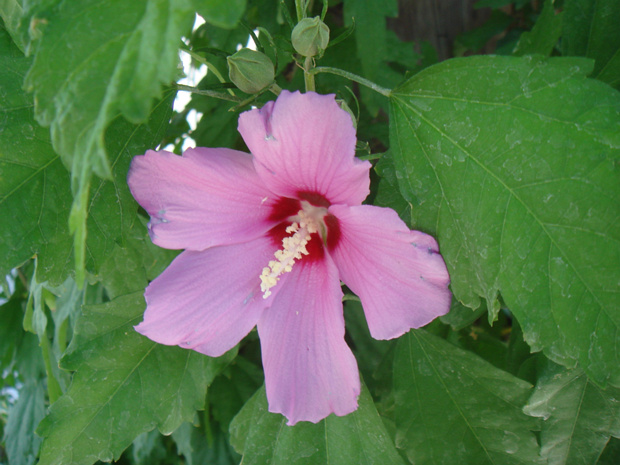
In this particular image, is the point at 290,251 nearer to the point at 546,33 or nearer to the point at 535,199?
the point at 535,199

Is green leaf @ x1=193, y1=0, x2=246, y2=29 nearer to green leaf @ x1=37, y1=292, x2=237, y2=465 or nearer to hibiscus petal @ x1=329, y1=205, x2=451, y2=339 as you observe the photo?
hibiscus petal @ x1=329, y1=205, x2=451, y2=339

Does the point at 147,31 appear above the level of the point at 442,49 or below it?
above

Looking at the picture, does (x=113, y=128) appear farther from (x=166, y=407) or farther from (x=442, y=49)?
(x=442, y=49)

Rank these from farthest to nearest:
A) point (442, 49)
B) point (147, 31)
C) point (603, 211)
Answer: point (442, 49)
point (603, 211)
point (147, 31)

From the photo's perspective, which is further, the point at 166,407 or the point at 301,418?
the point at 166,407

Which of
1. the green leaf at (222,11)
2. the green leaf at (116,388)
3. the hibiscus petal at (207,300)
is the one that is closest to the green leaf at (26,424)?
the green leaf at (116,388)

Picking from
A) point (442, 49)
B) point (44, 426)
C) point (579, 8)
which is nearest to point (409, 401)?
point (44, 426)

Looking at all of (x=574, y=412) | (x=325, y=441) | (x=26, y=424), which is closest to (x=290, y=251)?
(x=325, y=441)
